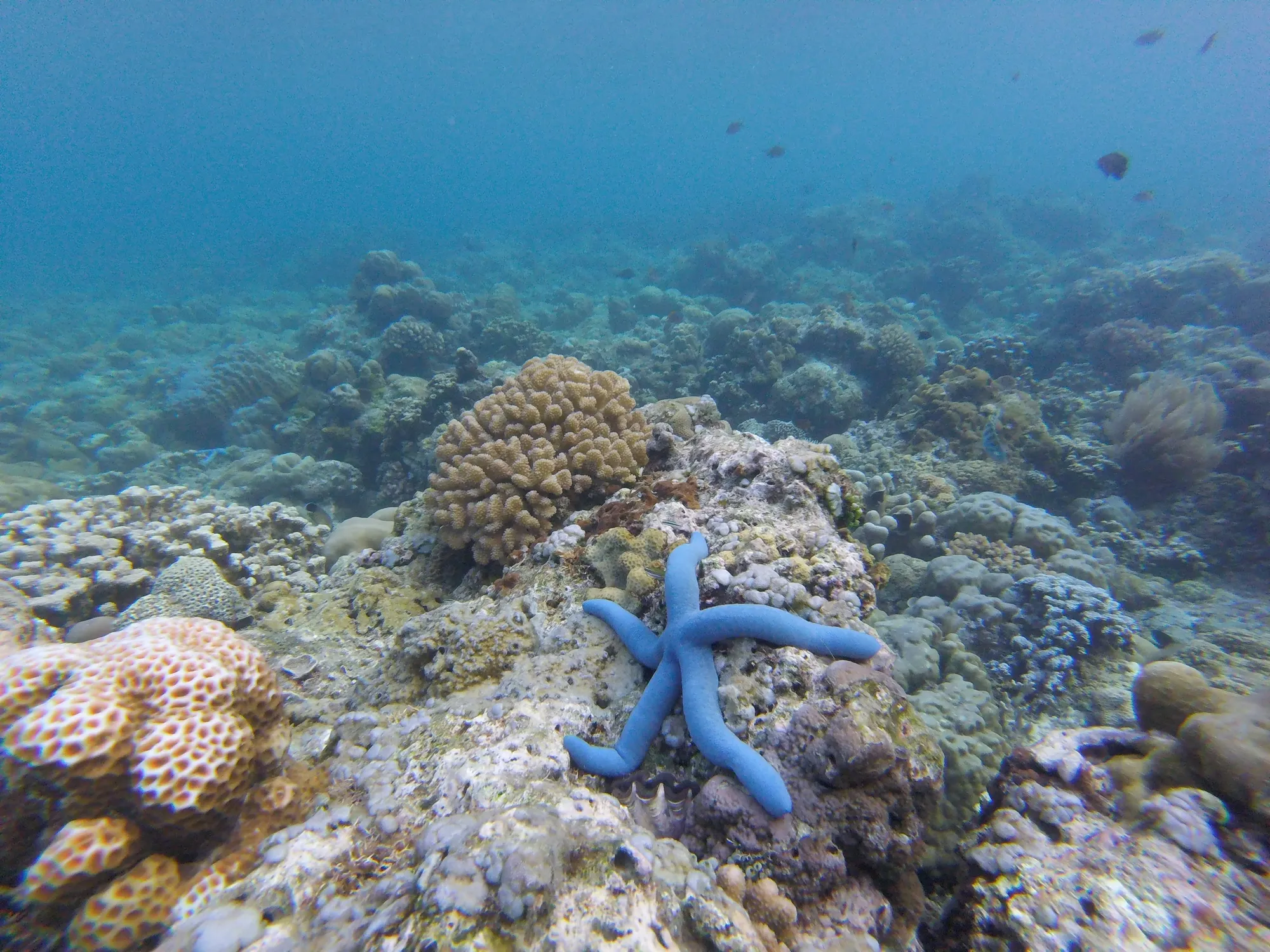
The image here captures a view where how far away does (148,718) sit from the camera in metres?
2.29

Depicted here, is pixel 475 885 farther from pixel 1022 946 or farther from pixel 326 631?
pixel 326 631

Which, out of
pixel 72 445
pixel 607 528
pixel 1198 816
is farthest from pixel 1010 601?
pixel 72 445

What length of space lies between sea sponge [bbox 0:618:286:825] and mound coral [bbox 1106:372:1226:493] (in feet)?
42.6

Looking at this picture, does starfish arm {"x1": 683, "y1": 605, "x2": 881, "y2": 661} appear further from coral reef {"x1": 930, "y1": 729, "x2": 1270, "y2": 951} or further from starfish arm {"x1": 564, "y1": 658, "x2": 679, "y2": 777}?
coral reef {"x1": 930, "y1": 729, "x2": 1270, "y2": 951}

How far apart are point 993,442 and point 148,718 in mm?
11675

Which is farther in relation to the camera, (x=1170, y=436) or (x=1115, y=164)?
(x=1115, y=164)

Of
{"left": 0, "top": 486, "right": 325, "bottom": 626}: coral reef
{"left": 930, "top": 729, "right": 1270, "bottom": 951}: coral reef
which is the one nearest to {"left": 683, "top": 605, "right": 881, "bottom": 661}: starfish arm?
{"left": 930, "top": 729, "right": 1270, "bottom": 951}: coral reef

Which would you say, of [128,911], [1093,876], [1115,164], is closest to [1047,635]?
[1093,876]

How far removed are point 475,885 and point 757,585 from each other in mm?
1926

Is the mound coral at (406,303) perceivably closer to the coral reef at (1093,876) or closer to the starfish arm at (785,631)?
the starfish arm at (785,631)

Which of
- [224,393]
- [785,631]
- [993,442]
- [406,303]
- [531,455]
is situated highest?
[406,303]

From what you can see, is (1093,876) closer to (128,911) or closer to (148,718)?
(128,911)

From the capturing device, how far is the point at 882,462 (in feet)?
31.1

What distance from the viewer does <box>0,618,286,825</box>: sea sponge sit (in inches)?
80.8
